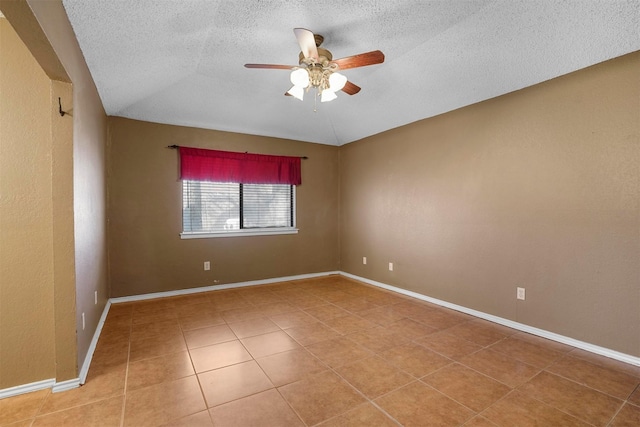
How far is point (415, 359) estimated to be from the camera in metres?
2.41

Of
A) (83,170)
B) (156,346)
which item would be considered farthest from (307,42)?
(156,346)

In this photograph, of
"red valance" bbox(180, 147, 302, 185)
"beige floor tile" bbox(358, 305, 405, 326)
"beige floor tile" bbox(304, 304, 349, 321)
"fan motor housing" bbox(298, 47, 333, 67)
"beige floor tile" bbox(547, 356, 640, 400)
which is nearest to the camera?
"beige floor tile" bbox(547, 356, 640, 400)

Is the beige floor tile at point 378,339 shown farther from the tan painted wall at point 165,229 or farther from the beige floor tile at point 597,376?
the tan painted wall at point 165,229

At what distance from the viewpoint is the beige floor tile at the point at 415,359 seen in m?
2.26

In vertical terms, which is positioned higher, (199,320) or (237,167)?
(237,167)

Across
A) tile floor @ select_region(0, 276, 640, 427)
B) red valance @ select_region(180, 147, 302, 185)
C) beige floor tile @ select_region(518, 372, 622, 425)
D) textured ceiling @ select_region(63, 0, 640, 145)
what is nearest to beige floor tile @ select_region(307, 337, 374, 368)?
tile floor @ select_region(0, 276, 640, 427)

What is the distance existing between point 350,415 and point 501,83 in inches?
126

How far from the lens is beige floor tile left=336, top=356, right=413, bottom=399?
2.02m

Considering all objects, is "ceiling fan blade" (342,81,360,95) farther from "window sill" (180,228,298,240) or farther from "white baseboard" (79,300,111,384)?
"white baseboard" (79,300,111,384)

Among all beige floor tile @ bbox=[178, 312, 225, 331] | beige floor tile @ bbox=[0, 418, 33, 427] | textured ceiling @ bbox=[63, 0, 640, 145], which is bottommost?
beige floor tile @ bbox=[0, 418, 33, 427]

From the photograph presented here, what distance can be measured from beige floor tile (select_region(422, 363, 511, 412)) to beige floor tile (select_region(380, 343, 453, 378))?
0.07m

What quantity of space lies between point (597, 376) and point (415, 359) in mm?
1255

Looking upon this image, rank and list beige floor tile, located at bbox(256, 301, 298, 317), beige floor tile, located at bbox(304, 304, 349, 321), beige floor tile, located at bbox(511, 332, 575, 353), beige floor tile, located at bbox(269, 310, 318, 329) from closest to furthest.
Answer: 1. beige floor tile, located at bbox(511, 332, 575, 353)
2. beige floor tile, located at bbox(269, 310, 318, 329)
3. beige floor tile, located at bbox(304, 304, 349, 321)
4. beige floor tile, located at bbox(256, 301, 298, 317)

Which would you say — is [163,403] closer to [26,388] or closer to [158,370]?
[158,370]
